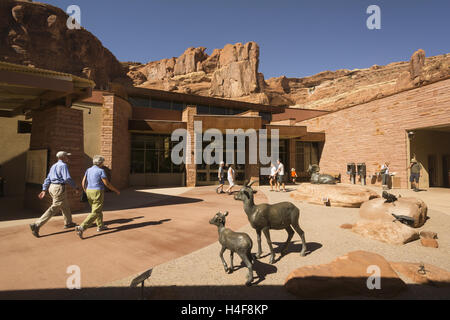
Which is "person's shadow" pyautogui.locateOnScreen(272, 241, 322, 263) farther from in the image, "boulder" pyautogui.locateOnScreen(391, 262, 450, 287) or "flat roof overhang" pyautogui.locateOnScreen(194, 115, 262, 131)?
"flat roof overhang" pyautogui.locateOnScreen(194, 115, 262, 131)

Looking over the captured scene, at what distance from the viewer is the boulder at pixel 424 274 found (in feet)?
8.25

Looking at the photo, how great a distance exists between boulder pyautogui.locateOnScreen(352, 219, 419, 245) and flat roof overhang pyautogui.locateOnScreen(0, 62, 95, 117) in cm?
857

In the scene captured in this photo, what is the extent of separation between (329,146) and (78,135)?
19115 mm

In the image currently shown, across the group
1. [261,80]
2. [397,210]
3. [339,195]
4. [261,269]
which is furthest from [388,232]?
[261,80]

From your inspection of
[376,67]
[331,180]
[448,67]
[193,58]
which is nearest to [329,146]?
[331,180]

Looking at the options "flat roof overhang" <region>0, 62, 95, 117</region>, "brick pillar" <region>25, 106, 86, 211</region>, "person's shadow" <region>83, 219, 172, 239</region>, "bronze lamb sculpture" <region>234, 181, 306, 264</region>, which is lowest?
"person's shadow" <region>83, 219, 172, 239</region>

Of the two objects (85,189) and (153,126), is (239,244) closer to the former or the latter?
(85,189)

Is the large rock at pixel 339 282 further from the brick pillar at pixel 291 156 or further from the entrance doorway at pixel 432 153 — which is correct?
the brick pillar at pixel 291 156

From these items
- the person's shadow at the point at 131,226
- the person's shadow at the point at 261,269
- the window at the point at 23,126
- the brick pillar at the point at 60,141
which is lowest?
the person's shadow at the point at 261,269

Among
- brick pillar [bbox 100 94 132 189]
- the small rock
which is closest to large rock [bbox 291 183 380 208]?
the small rock

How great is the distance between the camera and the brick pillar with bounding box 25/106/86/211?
6.26 m

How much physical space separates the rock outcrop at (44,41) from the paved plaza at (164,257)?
155ft

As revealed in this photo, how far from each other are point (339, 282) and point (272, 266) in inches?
38.3

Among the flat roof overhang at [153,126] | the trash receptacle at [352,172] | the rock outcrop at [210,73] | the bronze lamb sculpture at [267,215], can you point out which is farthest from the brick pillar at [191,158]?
the rock outcrop at [210,73]
